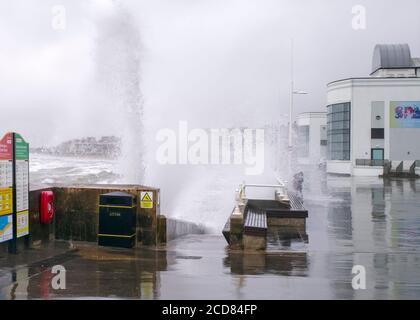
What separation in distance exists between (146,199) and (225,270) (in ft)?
8.58

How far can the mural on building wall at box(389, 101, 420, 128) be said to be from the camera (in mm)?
49781

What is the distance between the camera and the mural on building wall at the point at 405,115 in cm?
4978

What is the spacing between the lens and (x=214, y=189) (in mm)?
33469

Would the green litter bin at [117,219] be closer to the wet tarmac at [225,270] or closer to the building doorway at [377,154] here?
the wet tarmac at [225,270]

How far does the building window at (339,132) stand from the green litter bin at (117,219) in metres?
45.2

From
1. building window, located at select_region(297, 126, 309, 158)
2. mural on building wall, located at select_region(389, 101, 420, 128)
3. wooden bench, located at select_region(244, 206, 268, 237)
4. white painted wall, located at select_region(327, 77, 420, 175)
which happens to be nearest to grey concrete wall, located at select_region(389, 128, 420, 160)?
white painted wall, located at select_region(327, 77, 420, 175)

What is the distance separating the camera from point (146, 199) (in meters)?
9.82

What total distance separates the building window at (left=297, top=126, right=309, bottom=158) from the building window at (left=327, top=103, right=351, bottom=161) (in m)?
40.5

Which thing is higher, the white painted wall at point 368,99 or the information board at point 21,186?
the white painted wall at point 368,99

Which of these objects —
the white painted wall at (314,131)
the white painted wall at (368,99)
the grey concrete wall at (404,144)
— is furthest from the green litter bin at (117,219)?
the white painted wall at (314,131)

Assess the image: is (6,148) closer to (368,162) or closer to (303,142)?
(368,162)

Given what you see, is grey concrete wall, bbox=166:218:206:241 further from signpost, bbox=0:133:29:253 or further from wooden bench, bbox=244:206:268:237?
signpost, bbox=0:133:29:253

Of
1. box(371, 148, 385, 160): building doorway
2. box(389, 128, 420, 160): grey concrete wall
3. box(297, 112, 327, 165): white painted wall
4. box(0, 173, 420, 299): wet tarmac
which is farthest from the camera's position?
box(297, 112, 327, 165): white painted wall

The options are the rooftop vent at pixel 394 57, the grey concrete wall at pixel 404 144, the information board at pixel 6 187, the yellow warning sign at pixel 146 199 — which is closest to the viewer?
the information board at pixel 6 187
